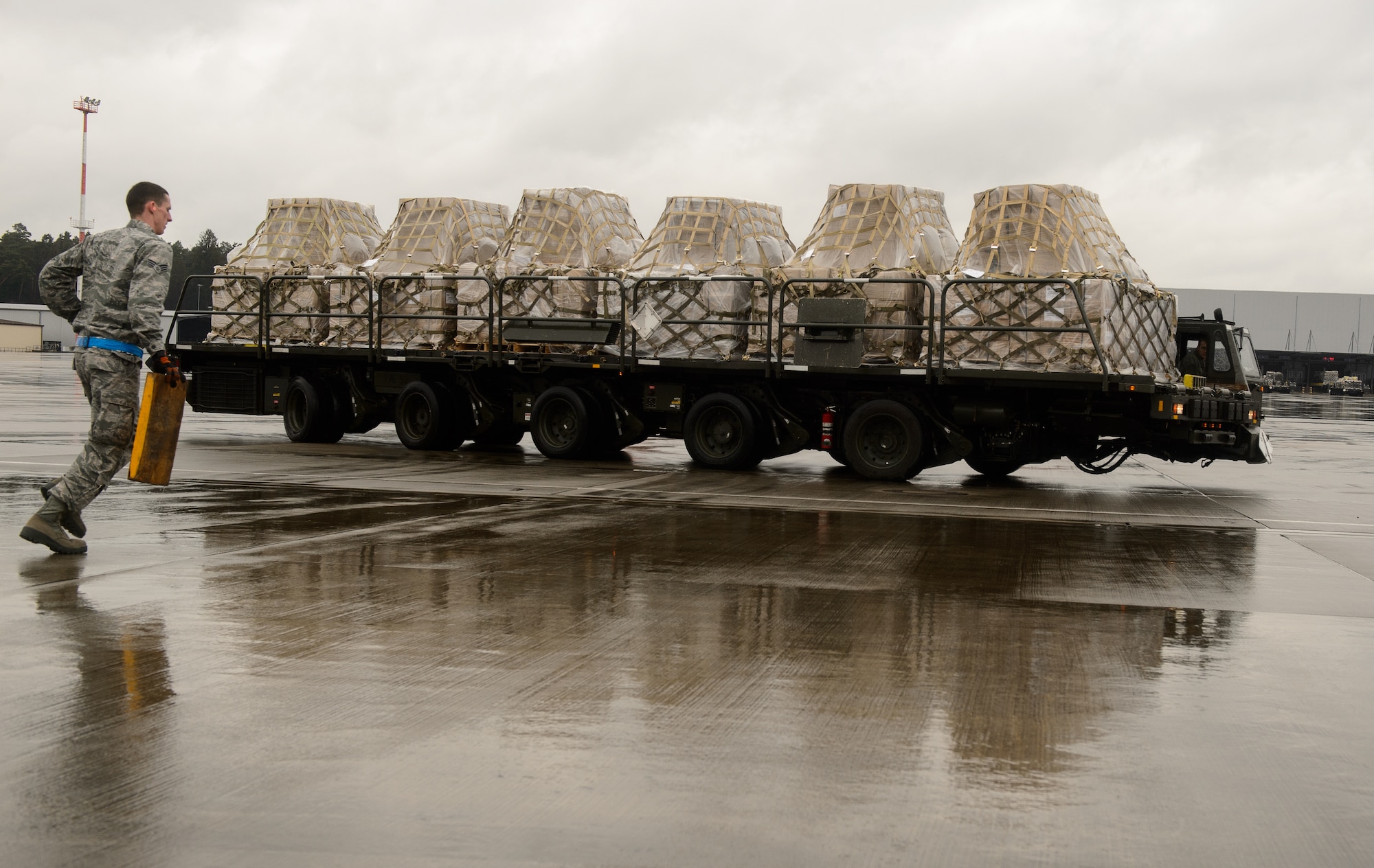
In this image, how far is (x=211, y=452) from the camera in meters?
18.3

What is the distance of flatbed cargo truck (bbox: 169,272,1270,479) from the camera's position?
635 inches

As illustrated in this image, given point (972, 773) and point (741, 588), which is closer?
point (972, 773)

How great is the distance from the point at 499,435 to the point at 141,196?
12.5 metres

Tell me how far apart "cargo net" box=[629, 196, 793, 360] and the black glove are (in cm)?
986

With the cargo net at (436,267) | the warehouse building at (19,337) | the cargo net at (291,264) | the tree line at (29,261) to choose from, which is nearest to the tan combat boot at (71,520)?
the cargo net at (436,267)

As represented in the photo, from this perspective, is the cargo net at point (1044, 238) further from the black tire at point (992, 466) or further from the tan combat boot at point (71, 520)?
the tan combat boot at point (71, 520)

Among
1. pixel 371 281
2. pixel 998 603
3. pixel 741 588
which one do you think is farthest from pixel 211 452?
pixel 998 603

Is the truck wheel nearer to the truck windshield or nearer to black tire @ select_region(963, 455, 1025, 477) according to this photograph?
black tire @ select_region(963, 455, 1025, 477)

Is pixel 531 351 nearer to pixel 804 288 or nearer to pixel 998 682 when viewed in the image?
pixel 804 288

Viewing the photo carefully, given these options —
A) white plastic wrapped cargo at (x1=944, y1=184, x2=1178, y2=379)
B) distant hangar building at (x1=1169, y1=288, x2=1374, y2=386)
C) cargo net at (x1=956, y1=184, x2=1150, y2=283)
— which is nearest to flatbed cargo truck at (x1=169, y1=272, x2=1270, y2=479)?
white plastic wrapped cargo at (x1=944, y1=184, x2=1178, y2=379)

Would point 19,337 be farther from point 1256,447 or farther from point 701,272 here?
point 1256,447

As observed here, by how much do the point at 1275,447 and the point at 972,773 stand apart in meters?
24.1

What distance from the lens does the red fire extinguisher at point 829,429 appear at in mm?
17312

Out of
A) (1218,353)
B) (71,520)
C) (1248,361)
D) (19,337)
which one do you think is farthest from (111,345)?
(19,337)
